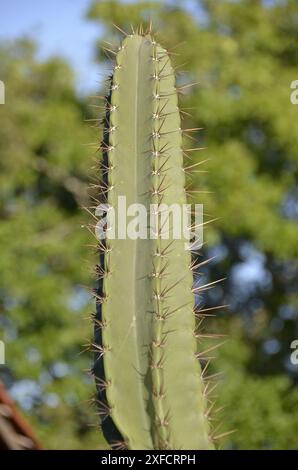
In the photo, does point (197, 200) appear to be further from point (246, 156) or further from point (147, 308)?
point (147, 308)

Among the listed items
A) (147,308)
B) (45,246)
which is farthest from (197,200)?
(147,308)

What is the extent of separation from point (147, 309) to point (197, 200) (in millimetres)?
7887

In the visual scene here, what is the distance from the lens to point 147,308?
3.08 meters

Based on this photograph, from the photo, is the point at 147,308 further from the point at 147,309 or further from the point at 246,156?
the point at 246,156

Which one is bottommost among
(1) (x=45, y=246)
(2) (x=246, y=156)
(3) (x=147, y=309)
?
(3) (x=147, y=309)

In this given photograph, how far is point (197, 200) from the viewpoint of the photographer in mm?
10930

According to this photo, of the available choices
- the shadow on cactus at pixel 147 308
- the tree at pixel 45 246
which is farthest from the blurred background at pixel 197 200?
the shadow on cactus at pixel 147 308

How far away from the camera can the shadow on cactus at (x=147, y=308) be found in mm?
2998

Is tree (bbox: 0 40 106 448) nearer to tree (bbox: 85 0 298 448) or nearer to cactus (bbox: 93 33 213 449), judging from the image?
tree (bbox: 85 0 298 448)

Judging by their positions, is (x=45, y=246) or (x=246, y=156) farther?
(x=246, y=156)

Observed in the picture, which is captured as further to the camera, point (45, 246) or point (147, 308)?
point (45, 246)

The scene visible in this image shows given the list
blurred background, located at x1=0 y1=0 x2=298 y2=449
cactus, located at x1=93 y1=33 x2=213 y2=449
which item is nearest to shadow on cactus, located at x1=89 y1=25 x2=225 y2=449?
cactus, located at x1=93 y1=33 x2=213 y2=449

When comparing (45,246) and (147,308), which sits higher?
(45,246)

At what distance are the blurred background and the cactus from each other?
638 centimetres
